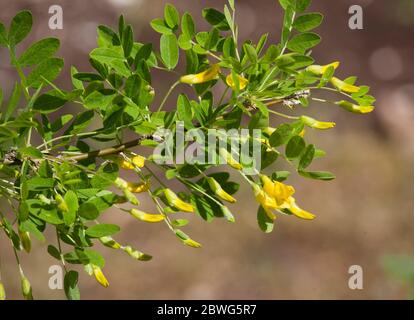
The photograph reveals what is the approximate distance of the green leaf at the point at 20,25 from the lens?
644 mm

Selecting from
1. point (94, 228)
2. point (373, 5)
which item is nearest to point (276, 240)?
point (373, 5)

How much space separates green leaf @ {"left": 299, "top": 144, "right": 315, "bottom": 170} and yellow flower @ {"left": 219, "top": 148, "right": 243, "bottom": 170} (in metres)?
0.06

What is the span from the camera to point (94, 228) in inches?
26.0

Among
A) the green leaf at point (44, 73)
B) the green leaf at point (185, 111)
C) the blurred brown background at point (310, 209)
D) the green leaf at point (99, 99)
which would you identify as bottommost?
the blurred brown background at point (310, 209)

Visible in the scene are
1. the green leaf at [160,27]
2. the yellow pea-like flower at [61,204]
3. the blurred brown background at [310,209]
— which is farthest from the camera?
the blurred brown background at [310,209]

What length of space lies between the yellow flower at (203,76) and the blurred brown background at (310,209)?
1621mm

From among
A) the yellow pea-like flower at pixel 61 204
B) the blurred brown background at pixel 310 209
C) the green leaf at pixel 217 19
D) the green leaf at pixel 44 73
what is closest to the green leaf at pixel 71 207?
the yellow pea-like flower at pixel 61 204

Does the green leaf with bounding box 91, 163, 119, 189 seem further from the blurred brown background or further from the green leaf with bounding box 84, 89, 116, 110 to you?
the blurred brown background

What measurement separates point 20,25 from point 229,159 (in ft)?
0.75

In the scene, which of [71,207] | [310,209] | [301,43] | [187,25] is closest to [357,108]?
[301,43]

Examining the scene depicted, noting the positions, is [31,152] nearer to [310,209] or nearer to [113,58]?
[113,58]

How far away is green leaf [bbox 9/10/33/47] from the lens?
0.64 meters

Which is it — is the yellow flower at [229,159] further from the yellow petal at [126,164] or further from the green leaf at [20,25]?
the green leaf at [20,25]
